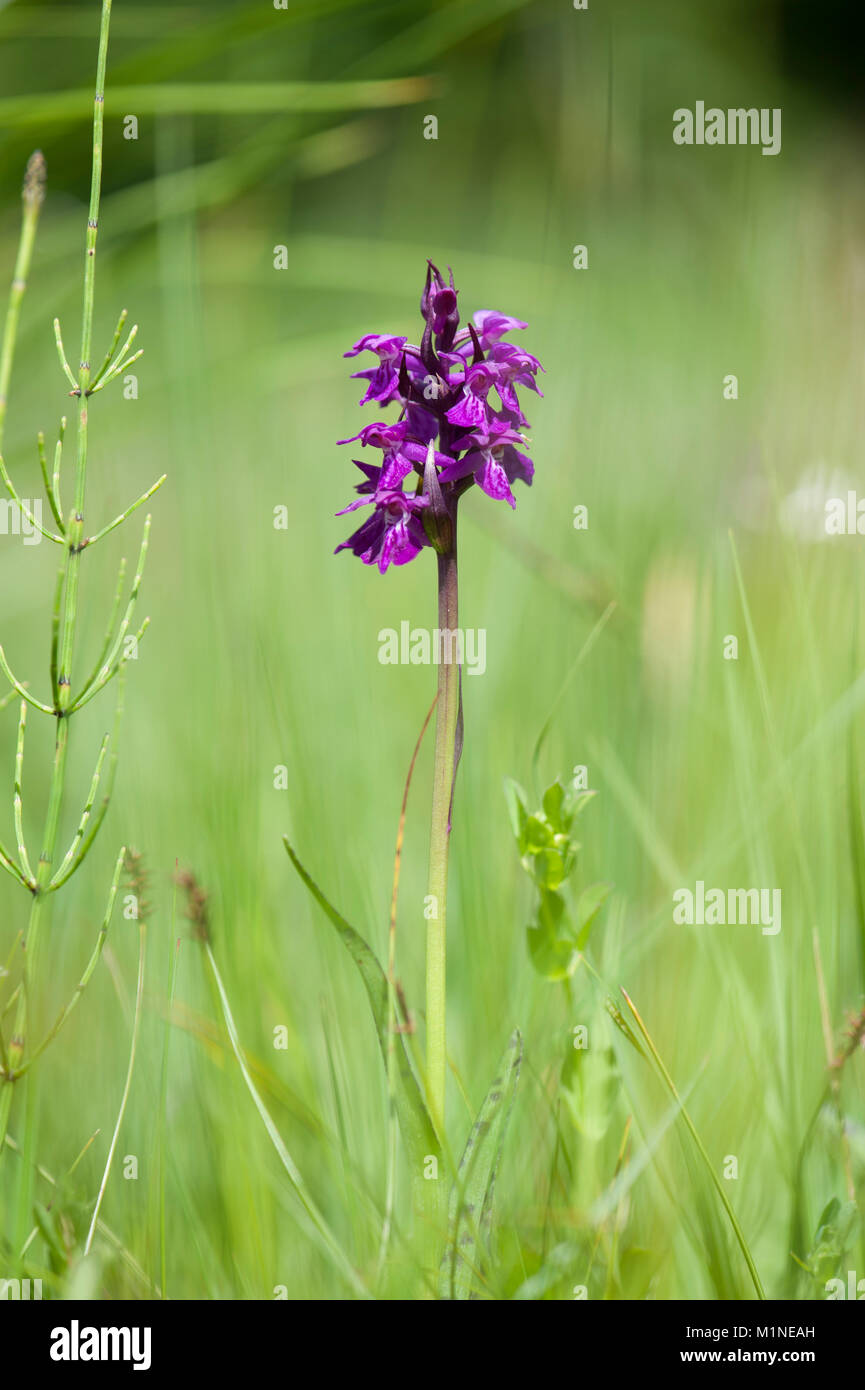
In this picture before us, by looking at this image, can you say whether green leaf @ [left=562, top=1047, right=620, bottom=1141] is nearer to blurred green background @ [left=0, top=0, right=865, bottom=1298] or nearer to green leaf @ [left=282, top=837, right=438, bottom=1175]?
blurred green background @ [left=0, top=0, right=865, bottom=1298]

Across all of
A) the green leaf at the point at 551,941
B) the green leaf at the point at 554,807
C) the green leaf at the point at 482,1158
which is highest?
the green leaf at the point at 554,807

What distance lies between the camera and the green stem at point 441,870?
0.94 metres

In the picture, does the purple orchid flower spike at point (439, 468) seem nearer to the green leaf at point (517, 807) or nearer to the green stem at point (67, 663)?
the green leaf at point (517, 807)

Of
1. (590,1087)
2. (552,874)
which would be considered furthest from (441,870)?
(590,1087)

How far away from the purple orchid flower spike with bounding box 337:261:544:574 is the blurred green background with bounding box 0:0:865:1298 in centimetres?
34

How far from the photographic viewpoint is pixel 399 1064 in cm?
94

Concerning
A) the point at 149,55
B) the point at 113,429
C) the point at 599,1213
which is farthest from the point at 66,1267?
the point at 149,55

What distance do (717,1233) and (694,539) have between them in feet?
5.43

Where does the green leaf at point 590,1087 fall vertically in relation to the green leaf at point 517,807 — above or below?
below

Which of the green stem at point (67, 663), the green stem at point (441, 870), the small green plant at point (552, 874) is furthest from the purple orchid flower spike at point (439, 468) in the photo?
the green stem at point (67, 663)

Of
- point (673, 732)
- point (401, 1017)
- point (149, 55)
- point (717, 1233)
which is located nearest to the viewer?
point (717, 1233)

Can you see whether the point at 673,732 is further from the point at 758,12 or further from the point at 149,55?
the point at 758,12
